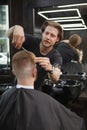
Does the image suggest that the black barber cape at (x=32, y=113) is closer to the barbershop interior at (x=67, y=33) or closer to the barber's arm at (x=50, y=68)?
the barber's arm at (x=50, y=68)

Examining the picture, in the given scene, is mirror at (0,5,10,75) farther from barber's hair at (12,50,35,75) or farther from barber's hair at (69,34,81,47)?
barber's hair at (12,50,35,75)

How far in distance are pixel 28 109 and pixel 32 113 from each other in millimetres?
39

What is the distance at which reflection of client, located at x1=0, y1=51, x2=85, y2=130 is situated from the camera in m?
1.58

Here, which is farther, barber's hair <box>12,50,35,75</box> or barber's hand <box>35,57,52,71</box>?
barber's hand <box>35,57,52,71</box>

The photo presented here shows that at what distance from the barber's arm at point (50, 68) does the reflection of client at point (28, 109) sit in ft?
1.43

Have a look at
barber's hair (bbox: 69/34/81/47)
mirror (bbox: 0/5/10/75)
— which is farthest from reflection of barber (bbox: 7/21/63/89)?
mirror (bbox: 0/5/10/75)

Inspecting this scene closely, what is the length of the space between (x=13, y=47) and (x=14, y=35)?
0.38 metres

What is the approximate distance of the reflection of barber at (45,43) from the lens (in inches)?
93.4

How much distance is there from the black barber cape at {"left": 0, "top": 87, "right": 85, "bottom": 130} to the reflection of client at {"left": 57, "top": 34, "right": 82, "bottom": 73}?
809 millimetres

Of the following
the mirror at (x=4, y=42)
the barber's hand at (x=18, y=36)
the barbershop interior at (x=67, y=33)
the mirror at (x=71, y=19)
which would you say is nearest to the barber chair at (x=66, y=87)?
the barbershop interior at (x=67, y=33)

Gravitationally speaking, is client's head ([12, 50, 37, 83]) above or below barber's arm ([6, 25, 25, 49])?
below

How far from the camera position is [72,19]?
8.16 feet

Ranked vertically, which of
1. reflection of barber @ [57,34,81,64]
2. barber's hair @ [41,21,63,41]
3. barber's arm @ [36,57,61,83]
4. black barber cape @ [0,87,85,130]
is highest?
barber's hair @ [41,21,63,41]

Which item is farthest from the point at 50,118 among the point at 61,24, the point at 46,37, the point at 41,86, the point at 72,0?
the point at 72,0
